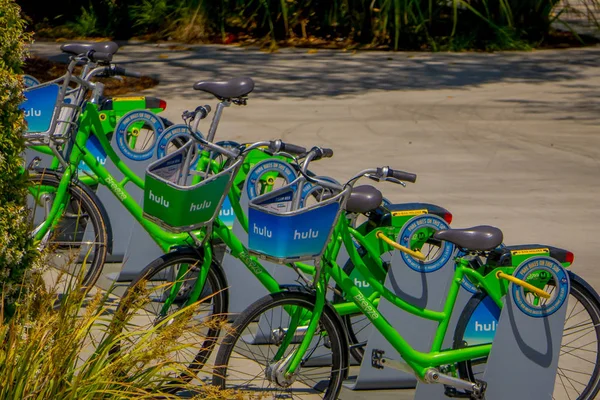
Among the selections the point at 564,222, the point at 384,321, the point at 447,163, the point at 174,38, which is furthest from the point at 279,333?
the point at 174,38

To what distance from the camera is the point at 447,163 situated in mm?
9820

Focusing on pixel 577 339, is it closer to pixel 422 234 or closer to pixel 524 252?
pixel 524 252

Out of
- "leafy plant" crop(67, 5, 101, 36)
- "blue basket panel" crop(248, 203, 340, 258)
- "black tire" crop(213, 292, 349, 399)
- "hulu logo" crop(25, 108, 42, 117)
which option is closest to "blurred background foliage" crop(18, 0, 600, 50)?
"leafy plant" crop(67, 5, 101, 36)

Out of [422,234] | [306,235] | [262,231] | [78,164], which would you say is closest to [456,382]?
[422,234]

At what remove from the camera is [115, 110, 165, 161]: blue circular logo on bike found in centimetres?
663

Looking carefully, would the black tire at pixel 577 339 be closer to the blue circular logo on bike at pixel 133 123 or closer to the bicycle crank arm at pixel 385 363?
the bicycle crank arm at pixel 385 363

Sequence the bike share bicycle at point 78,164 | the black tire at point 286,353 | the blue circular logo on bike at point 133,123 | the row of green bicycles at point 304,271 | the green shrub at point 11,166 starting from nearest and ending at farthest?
the green shrub at point 11,166
the row of green bicycles at point 304,271
the black tire at point 286,353
the bike share bicycle at point 78,164
the blue circular logo on bike at point 133,123

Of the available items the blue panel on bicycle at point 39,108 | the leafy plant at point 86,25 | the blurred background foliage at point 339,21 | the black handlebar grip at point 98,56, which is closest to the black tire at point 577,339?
the black handlebar grip at point 98,56

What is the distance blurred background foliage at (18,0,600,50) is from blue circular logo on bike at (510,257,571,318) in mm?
11109

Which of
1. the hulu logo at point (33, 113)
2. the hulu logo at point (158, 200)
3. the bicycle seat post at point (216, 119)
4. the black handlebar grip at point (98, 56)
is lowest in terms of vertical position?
the hulu logo at point (33, 113)

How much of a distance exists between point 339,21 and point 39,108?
1063 cm

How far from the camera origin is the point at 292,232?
424cm

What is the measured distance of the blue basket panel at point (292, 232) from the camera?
4.24 meters

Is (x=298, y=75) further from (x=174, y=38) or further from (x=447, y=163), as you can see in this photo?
(x=447, y=163)
